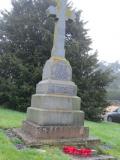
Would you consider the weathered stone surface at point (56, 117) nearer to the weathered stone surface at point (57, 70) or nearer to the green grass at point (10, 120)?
the weathered stone surface at point (57, 70)

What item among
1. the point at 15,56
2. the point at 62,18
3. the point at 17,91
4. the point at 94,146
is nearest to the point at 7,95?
the point at 17,91

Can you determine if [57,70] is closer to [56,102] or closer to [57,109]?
[56,102]

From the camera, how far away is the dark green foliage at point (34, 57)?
16812mm

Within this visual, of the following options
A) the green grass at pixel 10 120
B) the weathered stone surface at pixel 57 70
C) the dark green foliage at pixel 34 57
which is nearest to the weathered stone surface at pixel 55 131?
the weathered stone surface at pixel 57 70

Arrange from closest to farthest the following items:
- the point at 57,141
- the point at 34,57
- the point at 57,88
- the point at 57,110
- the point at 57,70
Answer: the point at 57,141
the point at 57,110
the point at 57,88
the point at 57,70
the point at 34,57

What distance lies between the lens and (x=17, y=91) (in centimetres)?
1659

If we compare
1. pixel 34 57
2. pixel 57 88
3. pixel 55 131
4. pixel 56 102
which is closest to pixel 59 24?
pixel 57 88

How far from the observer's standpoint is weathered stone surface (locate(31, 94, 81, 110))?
277 inches

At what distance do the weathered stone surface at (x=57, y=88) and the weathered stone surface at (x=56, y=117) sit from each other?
0.54 meters

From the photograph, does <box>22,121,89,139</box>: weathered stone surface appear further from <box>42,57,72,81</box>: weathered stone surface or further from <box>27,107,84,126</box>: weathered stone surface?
<box>42,57,72,81</box>: weathered stone surface

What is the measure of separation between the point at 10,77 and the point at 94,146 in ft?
38.7

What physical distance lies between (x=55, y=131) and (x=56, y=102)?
836 mm

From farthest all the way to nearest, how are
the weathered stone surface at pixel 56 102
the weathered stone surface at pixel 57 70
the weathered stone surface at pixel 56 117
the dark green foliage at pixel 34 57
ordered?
the dark green foliage at pixel 34 57, the weathered stone surface at pixel 57 70, the weathered stone surface at pixel 56 102, the weathered stone surface at pixel 56 117

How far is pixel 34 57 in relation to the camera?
57.6 feet
